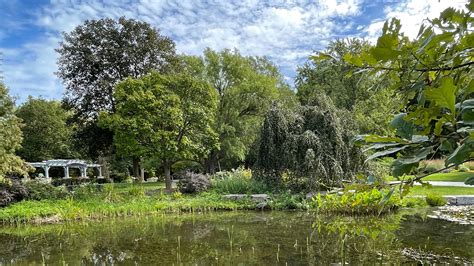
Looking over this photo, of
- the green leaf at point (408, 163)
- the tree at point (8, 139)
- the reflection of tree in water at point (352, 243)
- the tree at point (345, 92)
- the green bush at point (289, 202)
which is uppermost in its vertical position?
the tree at point (345, 92)

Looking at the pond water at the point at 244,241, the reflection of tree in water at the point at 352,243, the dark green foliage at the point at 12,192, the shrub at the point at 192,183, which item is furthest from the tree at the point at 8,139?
the reflection of tree in water at the point at 352,243

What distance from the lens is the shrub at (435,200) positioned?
994 centimetres

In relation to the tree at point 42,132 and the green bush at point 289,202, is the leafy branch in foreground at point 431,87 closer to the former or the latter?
the green bush at point 289,202

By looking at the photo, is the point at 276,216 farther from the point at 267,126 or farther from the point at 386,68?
the point at 386,68

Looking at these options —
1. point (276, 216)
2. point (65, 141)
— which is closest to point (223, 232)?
point (276, 216)

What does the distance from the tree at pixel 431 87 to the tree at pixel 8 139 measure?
10774 mm

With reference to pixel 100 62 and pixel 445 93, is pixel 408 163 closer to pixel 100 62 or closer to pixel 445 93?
Answer: pixel 445 93

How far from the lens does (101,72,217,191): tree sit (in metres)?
13.1

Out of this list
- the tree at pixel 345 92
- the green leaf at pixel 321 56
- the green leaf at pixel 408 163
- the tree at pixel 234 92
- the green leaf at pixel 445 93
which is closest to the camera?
the green leaf at pixel 445 93

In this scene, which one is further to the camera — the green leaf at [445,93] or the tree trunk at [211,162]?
the tree trunk at [211,162]

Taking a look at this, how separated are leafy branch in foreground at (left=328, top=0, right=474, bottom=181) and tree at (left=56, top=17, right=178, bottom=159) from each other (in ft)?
58.2

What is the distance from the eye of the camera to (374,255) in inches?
205

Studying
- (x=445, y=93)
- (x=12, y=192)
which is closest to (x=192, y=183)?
(x=12, y=192)

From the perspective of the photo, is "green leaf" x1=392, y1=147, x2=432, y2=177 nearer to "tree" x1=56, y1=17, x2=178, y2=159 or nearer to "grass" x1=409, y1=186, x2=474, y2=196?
→ "grass" x1=409, y1=186, x2=474, y2=196
